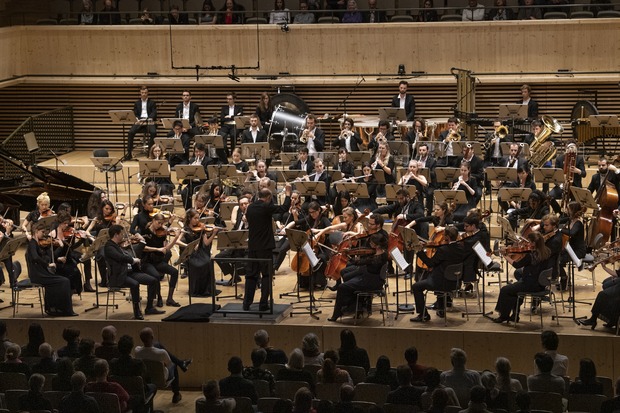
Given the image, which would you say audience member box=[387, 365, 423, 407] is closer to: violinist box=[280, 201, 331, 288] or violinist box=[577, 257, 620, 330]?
violinist box=[577, 257, 620, 330]

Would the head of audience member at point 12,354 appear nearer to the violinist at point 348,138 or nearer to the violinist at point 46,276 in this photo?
the violinist at point 46,276

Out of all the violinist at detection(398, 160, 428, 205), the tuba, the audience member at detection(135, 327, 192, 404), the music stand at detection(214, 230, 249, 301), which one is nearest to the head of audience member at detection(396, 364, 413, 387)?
the audience member at detection(135, 327, 192, 404)

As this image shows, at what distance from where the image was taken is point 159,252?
1521 centimetres

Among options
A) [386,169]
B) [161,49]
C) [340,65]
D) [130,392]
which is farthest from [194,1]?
[130,392]

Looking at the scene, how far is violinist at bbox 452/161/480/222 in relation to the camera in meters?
17.4

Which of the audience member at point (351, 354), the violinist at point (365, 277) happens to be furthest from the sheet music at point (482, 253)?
the audience member at point (351, 354)

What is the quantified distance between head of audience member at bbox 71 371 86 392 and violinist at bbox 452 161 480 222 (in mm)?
8059

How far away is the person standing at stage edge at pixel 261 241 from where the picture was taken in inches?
566

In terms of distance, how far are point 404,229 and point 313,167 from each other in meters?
4.77

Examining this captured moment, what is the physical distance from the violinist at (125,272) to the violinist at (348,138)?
5.74 m

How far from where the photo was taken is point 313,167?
18.8 metres

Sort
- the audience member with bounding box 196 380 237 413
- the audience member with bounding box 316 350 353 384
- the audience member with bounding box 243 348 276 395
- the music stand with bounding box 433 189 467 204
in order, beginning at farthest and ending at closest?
1. the music stand with bounding box 433 189 467 204
2. the audience member with bounding box 243 348 276 395
3. the audience member with bounding box 316 350 353 384
4. the audience member with bounding box 196 380 237 413

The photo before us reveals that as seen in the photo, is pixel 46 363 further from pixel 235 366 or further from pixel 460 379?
pixel 460 379

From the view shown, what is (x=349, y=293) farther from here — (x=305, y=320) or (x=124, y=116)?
(x=124, y=116)
